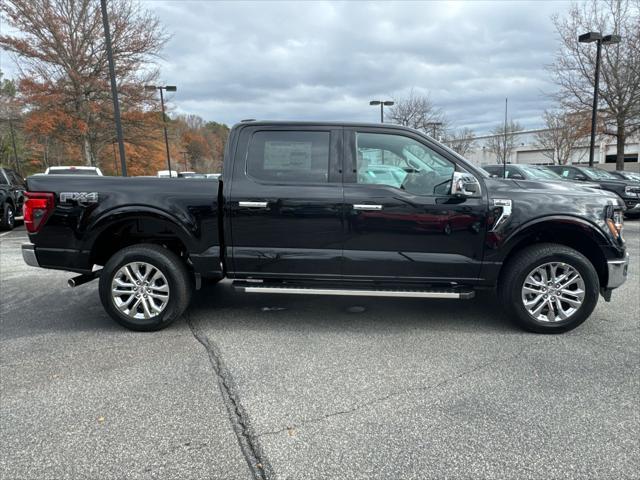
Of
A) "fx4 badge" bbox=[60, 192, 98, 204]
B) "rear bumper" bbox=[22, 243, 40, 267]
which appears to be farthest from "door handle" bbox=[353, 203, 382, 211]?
"rear bumper" bbox=[22, 243, 40, 267]

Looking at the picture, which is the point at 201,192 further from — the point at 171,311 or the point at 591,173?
the point at 591,173

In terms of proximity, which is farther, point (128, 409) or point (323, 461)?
point (128, 409)

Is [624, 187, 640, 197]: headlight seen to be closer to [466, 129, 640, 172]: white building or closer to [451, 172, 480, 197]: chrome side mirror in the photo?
[451, 172, 480, 197]: chrome side mirror

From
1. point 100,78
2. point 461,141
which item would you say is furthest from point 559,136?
point 100,78

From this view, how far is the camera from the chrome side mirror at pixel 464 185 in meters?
3.98

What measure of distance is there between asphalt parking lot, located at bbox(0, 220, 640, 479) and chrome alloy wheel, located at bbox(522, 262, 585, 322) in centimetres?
25

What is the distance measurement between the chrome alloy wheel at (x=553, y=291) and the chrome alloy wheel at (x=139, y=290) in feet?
11.3

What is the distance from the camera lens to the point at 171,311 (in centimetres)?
430

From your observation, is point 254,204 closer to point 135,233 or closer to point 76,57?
point 135,233

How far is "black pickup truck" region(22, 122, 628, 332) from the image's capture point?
13.4ft

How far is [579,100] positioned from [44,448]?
2440 cm

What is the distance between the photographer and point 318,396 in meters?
3.07

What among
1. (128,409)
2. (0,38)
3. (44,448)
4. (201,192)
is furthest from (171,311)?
(0,38)

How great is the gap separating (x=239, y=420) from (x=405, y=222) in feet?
7.34
